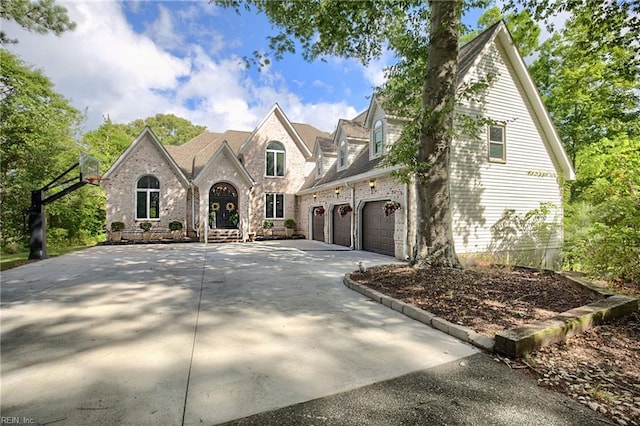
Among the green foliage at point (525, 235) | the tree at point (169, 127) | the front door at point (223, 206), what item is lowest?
the green foliage at point (525, 235)

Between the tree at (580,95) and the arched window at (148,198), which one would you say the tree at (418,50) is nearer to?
the tree at (580,95)

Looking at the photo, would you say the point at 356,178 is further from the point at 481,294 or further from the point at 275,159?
the point at 275,159

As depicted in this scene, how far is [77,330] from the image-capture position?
12.3 feet

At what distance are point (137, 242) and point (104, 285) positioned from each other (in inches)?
434

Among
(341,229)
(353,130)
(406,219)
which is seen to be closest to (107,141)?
(353,130)

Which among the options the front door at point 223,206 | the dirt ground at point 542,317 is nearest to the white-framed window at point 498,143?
the dirt ground at point 542,317

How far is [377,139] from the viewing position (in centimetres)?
1222

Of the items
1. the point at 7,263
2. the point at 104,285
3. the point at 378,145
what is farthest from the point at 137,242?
the point at 378,145

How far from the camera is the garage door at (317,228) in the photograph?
1692 centimetres

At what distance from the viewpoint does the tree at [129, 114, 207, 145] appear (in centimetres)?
3641

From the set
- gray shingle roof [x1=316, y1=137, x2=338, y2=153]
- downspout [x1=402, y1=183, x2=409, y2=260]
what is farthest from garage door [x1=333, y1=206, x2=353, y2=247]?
gray shingle roof [x1=316, y1=137, x2=338, y2=153]

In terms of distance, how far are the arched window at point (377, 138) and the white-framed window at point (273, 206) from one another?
9.11 m

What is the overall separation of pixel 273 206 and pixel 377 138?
9.65 meters

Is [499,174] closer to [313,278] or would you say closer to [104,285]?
[313,278]
